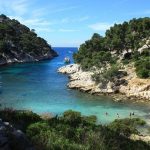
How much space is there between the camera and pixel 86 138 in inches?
645

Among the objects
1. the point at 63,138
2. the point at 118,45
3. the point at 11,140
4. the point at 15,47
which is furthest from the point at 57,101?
the point at 15,47

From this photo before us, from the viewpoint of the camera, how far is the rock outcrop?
12.4m

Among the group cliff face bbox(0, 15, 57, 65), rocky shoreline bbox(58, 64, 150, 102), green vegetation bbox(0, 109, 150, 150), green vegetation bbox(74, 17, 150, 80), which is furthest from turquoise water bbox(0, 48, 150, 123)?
cliff face bbox(0, 15, 57, 65)

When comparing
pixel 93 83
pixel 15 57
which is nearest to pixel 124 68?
pixel 93 83

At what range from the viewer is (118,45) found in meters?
113

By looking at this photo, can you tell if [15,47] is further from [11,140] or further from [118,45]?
[11,140]

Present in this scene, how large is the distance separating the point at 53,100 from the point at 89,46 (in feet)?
160

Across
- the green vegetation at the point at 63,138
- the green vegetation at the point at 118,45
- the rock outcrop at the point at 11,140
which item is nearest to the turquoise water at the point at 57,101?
the green vegetation at the point at 118,45

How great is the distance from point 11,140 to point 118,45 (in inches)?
4017

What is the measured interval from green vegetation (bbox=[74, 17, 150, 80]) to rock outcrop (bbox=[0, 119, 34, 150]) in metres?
82.6

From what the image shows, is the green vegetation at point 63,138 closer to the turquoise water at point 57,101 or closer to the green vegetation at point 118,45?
the turquoise water at point 57,101

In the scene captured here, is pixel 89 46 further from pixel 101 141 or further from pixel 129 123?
pixel 101 141

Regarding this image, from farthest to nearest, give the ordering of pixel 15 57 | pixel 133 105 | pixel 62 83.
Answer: pixel 15 57 < pixel 62 83 < pixel 133 105

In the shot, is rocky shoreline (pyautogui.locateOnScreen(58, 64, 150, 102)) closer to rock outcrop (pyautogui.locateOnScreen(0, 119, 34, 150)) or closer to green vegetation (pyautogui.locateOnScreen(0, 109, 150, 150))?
green vegetation (pyautogui.locateOnScreen(0, 109, 150, 150))
